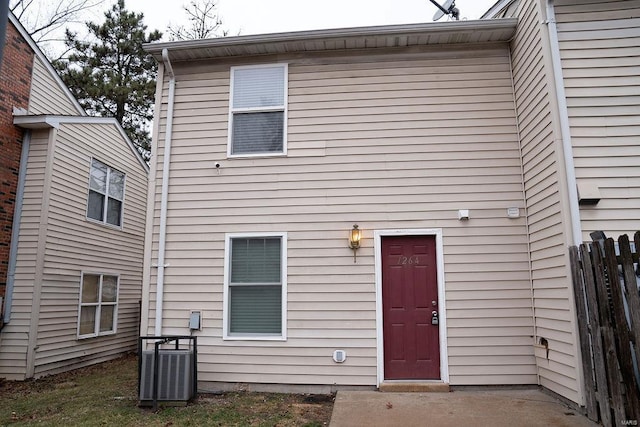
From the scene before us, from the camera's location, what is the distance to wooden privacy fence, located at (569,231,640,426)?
3.68 metres

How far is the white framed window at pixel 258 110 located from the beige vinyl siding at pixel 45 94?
4488 mm

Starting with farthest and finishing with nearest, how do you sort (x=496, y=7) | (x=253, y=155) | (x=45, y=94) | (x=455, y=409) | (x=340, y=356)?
(x=45, y=94) → (x=496, y=7) → (x=253, y=155) → (x=340, y=356) → (x=455, y=409)

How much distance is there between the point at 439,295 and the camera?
5785mm

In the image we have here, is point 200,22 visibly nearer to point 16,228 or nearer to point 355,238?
point 16,228

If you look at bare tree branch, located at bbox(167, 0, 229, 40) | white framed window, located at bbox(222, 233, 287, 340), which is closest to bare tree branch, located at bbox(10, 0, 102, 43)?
bare tree branch, located at bbox(167, 0, 229, 40)

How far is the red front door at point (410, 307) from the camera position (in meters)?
5.71

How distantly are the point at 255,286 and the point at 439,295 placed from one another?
2.52 m

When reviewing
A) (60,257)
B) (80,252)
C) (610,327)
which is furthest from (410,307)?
(80,252)

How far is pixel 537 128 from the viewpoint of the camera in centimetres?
A: 536

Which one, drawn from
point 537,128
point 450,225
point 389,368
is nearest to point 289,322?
point 389,368

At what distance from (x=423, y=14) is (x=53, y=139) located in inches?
571

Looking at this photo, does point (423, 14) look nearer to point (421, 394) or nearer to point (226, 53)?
point (226, 53)

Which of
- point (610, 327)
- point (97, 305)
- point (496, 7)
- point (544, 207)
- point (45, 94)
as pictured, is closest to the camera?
point (610, 327)

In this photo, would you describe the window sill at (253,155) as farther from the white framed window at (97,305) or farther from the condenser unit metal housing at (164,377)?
the white framed window at (97,305)
